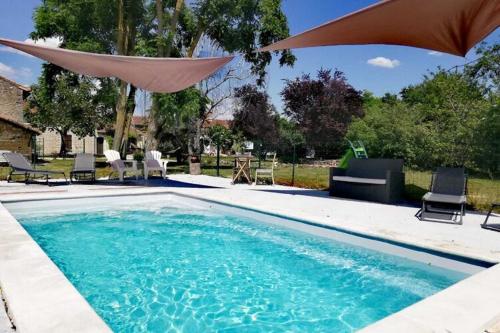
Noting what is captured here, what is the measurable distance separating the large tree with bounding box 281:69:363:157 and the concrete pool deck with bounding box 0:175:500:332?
15.2 m

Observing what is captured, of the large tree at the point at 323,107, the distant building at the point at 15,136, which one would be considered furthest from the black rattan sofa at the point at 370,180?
the distant building at the point at 15,136

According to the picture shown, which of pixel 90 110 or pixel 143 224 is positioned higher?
pixel 90 110

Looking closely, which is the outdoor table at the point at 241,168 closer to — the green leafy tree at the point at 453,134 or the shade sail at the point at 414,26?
the shade sail at the point at 414,26

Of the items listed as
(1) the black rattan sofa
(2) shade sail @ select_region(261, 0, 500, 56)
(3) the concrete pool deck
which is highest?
(2) shade sail @ select_region(261, 0, 500, 56)

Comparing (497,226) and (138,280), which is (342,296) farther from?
(497,226)

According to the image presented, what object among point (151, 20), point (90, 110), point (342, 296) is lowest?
point (342, 296)

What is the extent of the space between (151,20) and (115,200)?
10.0m

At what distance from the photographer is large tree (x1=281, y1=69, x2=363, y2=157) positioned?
23359mm

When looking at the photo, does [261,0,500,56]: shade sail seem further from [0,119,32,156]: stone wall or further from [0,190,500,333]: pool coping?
[0,119,32,156]: stone wall

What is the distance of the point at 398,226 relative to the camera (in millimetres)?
4898

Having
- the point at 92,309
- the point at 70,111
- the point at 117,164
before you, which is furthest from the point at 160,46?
the point at 70,111

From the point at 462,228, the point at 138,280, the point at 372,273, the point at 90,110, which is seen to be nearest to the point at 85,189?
the point at 138,280

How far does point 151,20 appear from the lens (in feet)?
48.8

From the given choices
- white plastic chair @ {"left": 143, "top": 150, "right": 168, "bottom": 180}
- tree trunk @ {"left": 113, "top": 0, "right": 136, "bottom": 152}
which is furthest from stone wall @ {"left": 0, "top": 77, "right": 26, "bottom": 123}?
white plastic chair @ {"left": 143, "top": 150, "right": 168, "bottom": 180}
